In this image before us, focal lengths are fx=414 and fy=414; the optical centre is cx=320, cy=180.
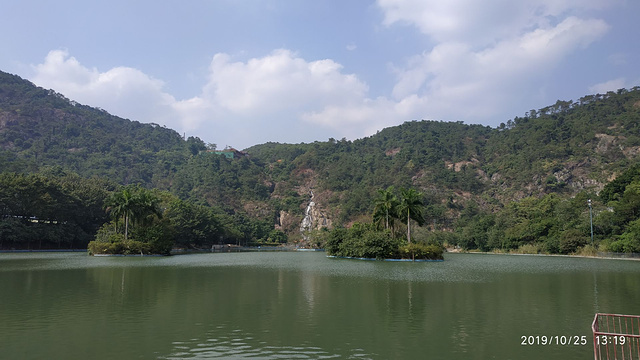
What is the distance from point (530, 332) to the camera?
48.0 ft

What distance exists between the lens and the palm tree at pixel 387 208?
62.7 metres

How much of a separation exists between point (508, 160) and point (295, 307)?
14899 centimetres

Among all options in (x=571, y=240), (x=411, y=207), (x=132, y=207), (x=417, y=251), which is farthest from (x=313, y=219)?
(x=417, y=251)

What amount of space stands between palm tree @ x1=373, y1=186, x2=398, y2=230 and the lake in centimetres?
3378

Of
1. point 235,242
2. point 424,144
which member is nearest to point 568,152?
point 424,144

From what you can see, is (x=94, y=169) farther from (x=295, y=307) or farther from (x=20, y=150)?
(x=295, y=307)

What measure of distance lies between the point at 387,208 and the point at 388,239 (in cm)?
820

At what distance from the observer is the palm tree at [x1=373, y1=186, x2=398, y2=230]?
62.7m

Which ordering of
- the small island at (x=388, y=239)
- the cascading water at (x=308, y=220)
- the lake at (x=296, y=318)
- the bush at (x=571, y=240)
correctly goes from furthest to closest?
the cascading water at (x=308, y=220) < the bush at (x=571, y=240) < the small island at (x=388, y=239) < the lake at (x=296, y=318)

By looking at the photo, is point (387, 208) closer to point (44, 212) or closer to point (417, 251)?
point (417, 251)

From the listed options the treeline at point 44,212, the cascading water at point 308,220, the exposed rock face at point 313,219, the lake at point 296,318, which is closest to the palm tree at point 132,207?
the treeline at point 44,212

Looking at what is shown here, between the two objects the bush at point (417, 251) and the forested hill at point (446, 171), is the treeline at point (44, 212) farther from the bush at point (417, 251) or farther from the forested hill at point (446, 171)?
the bush at point (417, 251)
